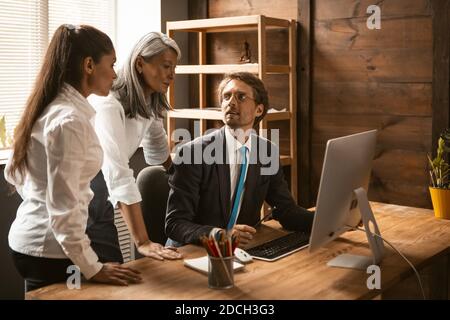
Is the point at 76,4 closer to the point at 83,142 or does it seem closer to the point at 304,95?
the point at 304,95

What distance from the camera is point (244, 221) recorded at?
247 cm

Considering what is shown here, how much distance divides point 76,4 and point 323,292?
272cm

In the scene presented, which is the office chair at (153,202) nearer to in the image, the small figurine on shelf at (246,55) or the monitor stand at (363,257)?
the monitor stand at (363,257)

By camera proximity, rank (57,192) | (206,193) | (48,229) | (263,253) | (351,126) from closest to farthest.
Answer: (57,192)
(48,229)
(263,253)
(206,193)
(351,126)

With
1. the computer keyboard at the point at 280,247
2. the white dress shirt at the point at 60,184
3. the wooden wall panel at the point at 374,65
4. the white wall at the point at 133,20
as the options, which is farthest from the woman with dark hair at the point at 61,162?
the white wall at the point at 133,20

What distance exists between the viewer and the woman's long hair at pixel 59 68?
174 cm

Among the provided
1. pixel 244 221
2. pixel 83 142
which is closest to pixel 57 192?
pixel 83 142

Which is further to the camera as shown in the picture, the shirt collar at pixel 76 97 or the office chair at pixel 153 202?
the office chair at pixel 153 202

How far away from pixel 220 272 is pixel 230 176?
747mm

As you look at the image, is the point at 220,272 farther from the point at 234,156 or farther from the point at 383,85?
the point at 383,85

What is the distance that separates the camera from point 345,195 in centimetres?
191

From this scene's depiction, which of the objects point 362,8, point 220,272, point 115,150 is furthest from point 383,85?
point 220,272

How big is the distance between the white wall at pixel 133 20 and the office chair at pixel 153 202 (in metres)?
1.53

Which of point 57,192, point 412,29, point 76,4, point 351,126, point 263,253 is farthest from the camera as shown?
point 76,4
